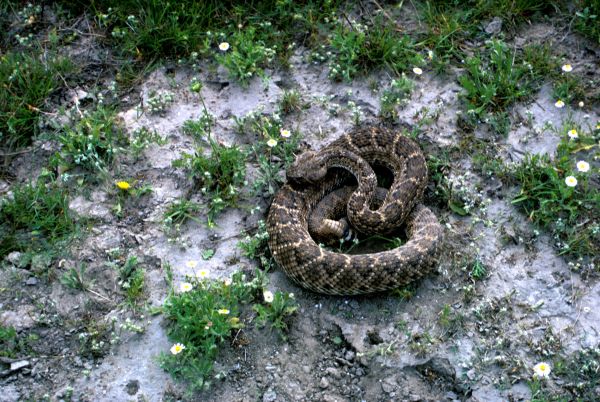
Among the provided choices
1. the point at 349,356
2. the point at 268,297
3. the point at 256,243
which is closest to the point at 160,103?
the point at 256,243

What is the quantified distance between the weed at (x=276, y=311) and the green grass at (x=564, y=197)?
8.27 ft

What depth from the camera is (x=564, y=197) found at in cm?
666

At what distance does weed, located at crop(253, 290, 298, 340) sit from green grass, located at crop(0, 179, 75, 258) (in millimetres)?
2140

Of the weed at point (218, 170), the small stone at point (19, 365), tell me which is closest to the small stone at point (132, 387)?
the small stone at point (19, 365)

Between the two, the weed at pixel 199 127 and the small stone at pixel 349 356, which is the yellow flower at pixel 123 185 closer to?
the weed at pixel 199 127

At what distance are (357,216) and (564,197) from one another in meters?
2.02

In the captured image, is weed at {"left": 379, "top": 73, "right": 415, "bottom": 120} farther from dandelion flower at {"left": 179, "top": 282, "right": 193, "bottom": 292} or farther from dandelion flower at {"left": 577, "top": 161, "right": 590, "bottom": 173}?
dandelion flower at {"left": 179, "top": 282, "right": 193, "bottom": 292}

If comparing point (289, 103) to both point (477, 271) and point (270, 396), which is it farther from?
point (270, 396)

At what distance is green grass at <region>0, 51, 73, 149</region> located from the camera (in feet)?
24.7

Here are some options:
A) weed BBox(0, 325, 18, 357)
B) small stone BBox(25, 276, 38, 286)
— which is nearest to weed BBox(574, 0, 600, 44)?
small stone BBox(25, 276, 38, 286)

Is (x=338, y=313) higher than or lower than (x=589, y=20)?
lower

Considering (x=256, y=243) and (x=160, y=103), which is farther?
(x=160, y=103)

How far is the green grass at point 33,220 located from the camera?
6613 millimetres

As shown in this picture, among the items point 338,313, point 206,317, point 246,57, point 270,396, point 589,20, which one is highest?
point 589,20
